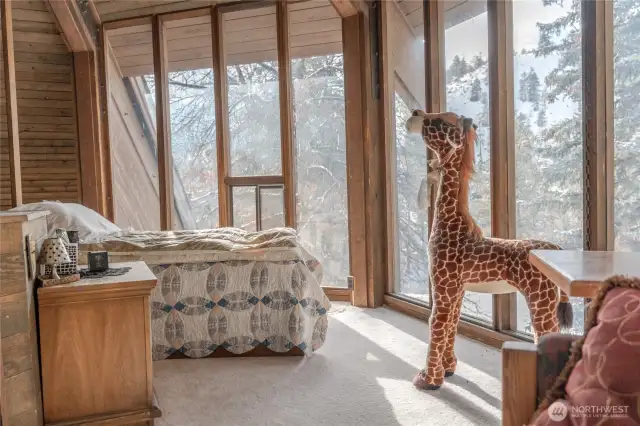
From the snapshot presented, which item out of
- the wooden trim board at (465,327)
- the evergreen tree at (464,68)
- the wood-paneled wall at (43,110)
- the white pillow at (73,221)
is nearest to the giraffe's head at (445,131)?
the evergreen tree at (464,68)

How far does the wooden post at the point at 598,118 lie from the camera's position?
2379 millimetres

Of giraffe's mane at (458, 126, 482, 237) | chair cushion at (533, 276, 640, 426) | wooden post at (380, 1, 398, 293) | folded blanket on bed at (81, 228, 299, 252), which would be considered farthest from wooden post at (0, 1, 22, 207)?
chair cushion at (533, 276, 640, 426)

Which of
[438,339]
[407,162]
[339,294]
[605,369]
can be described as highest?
[407,162]

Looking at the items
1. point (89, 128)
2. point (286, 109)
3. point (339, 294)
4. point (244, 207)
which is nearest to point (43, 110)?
point (89, 128)

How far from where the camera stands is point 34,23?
448 centimetres

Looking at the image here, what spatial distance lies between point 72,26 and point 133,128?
0.97 m

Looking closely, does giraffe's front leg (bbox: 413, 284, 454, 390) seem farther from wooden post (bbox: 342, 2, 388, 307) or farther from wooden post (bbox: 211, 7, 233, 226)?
wooden post (bbox: 211, 7, 233, 226)

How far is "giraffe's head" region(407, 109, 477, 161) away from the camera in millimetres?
2422

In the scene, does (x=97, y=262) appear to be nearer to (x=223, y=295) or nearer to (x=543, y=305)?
(x=223, y=295)

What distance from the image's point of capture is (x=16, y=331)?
1.76 metres

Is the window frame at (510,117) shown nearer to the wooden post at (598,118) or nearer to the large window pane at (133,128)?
the wooden post at (598,118)

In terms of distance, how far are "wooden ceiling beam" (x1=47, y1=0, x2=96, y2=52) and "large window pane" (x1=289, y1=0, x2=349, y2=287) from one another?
70.9 inches

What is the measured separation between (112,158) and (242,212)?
1.36 meters

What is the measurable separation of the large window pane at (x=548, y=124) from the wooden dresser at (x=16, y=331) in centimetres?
234
